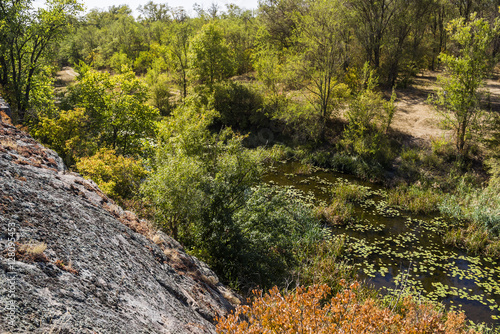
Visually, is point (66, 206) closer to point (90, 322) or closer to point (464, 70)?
point (90, 322)

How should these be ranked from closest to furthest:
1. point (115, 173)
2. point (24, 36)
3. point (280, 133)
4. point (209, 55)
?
point (115, 173) → point (24, 36) → point (280, 133) → point (209, 55)

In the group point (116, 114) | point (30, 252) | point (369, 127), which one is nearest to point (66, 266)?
point (30, 252)

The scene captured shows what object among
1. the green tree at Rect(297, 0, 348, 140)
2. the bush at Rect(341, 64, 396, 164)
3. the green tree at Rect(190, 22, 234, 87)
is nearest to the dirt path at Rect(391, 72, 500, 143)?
the bush at Rect(341, 64, 396, 164)

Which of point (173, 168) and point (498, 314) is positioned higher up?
point (173, 168)

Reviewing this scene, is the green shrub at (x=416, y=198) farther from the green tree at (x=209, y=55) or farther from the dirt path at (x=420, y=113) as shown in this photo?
the green tree at (x=209, y=55)

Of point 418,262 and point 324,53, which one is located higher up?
point 324,53

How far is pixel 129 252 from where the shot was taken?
557 centimetres

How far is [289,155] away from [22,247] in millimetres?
22201

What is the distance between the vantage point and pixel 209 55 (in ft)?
95.4

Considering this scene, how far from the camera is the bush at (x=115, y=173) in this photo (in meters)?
10.8

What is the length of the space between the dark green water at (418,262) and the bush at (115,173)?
29.4ft

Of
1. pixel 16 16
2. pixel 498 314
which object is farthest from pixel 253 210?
pixel 16 16

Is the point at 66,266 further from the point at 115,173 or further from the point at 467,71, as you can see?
the point at 467,71

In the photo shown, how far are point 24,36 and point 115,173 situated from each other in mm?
13233
